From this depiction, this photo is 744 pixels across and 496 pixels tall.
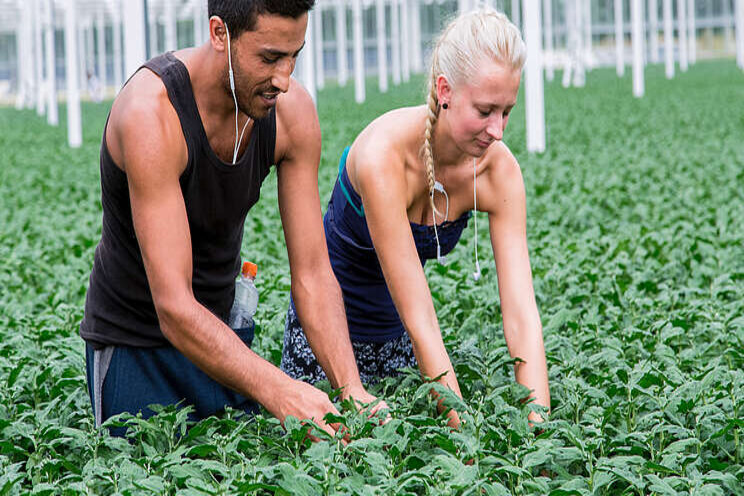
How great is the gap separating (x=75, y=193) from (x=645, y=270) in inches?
259

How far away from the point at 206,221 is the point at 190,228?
0.05 meters

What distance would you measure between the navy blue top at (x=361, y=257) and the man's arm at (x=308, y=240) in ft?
1.14

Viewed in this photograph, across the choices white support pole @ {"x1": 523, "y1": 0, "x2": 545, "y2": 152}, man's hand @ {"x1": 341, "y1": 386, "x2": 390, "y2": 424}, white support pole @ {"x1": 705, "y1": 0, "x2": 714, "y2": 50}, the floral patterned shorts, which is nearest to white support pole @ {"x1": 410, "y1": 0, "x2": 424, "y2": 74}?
white support pole @ {"x1": 705, "y1": 0, "x2": 714, "y2": 50}

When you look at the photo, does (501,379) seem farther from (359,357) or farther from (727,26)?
(727,26)

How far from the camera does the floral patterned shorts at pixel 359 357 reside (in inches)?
140

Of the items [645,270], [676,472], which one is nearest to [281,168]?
[676,472]

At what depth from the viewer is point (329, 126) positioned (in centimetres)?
1686

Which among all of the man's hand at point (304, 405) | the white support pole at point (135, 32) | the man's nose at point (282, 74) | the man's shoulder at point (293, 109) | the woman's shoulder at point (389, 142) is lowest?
the man's hand at point (304, 405)

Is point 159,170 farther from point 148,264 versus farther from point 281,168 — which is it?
point 281,168

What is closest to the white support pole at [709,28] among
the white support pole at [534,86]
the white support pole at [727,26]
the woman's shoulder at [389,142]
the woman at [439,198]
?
the white support pole at [727,26]

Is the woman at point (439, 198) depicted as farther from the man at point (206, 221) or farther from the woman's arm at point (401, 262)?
the man at point (206, 221)

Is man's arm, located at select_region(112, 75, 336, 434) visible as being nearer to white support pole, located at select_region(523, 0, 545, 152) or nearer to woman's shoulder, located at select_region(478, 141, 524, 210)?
woman's shoulder, located at select_region(478, 141, 524, 210)

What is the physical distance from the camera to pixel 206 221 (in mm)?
2906

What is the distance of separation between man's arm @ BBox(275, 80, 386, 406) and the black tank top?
6 cm
